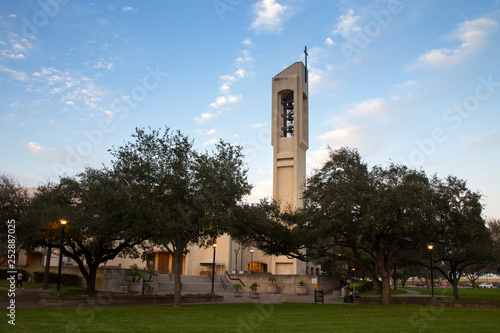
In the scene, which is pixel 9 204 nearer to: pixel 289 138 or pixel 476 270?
pixel 289 138

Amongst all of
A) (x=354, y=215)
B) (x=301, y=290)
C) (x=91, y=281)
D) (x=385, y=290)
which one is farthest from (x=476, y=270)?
(x=91, y=281)

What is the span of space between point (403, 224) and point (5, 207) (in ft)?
85.0

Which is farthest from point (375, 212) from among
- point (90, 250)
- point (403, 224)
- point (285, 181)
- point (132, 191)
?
point (285, 181)

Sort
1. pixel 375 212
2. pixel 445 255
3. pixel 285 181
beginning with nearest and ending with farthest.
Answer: pixel 375 212, pixel 445 255, pixel 285 181

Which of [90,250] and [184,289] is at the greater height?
[90,250]

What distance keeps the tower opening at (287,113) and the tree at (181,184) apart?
3645 centimetres

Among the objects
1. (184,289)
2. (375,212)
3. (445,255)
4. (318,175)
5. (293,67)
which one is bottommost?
(184,289)

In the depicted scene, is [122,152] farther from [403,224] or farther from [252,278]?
[252,278]

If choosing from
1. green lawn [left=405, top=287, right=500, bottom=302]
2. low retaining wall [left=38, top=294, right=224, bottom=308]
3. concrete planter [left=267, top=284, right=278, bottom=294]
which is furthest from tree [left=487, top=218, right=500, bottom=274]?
low retaining wall [left=38, top=294, right=224, bottom=308]

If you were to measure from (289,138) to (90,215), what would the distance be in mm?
37558

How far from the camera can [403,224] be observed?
2555 cm

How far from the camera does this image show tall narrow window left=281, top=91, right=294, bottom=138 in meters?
61.1

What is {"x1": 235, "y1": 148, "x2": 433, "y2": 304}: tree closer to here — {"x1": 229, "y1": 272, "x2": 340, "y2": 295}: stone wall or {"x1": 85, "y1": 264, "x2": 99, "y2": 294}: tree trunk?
{"x1": 85, "y1": 264, "x2": 99, "y2": 294}: tree trunk

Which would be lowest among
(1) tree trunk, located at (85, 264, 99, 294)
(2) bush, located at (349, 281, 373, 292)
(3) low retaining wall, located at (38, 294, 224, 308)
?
(2) bush, located at (349, 281, 373, 292)
